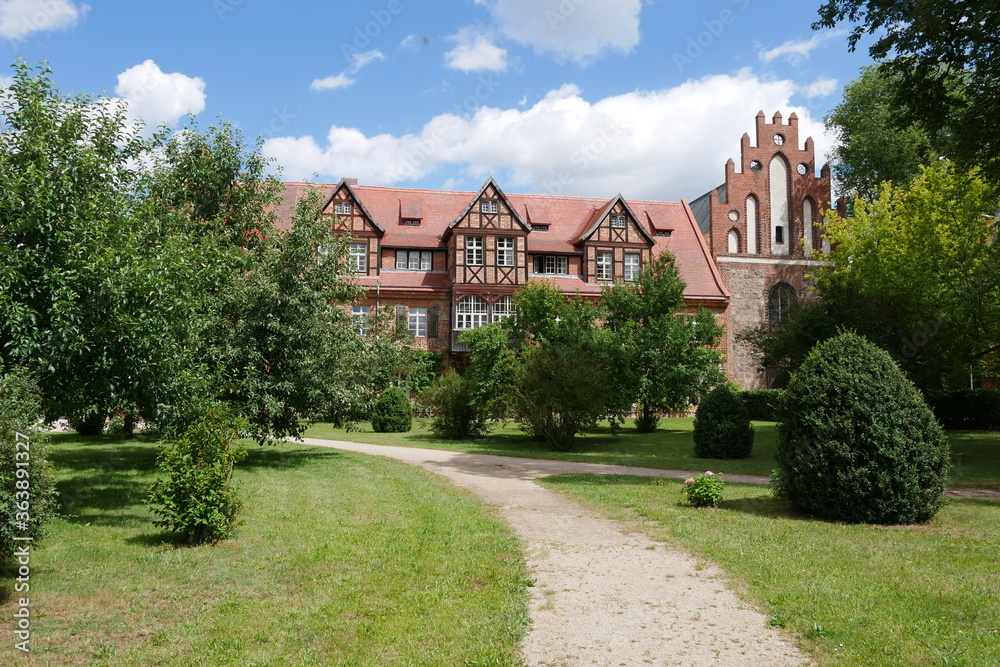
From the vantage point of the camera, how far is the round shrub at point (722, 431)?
1900 cm

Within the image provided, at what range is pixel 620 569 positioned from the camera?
7191 mm

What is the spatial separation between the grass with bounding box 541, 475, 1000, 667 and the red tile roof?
27958 mm

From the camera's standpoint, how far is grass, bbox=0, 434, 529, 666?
5.16 meters

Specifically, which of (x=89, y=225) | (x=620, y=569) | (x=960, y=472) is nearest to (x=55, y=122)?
(x=89, y=225)

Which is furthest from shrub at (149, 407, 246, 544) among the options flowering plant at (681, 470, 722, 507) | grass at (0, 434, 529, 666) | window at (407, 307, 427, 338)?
window at (407, 307, 427, 338)

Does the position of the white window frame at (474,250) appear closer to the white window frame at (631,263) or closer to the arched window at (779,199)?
the white window frame at (631,263)

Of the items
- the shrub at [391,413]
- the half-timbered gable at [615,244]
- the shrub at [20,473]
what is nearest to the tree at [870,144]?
the half-timbered gable at [615,244]

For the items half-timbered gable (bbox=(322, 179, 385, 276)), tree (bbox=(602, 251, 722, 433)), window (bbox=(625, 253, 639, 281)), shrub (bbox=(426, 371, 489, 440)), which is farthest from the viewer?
window (bbox=(625, 253, 639, 281))

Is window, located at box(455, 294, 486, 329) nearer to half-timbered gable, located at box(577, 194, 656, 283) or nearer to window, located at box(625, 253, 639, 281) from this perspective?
half-timbered gable, located at box(577, 194, 656, 283)

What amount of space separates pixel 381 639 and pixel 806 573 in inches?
166

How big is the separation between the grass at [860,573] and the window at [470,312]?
25580mm

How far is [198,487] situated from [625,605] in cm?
518

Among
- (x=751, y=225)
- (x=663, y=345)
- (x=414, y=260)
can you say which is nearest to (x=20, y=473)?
(x=663, y=345)

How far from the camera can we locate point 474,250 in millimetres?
37000
